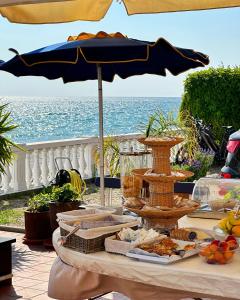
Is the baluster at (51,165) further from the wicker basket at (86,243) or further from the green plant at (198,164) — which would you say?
the wicker basket at (86,243)

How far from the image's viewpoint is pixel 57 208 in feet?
21.1

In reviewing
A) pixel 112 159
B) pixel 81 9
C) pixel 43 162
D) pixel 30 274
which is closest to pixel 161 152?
pixel 81 9

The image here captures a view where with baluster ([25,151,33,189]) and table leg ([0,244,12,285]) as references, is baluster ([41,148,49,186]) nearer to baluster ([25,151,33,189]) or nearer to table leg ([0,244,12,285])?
baluster ([25,151,33,189])

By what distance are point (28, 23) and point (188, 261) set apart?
2509 millimetres

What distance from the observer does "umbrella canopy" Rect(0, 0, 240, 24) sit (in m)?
4.35

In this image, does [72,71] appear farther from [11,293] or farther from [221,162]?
[221,162]

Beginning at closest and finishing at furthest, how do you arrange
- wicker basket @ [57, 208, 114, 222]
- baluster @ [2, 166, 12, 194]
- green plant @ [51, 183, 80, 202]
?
wicker basket @ [57, 208, 114, 222], green plant @ [51, 183, 80, 202], baluster @ [2, 166, 12, 194]

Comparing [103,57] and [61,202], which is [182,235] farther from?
[61,202]

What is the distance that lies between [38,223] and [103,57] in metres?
2.76

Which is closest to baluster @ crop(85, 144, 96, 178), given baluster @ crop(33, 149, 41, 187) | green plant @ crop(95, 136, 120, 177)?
baluster @ crop(33, 149, 41, 187)

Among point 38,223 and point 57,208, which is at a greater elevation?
point 57,208

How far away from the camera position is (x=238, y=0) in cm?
411

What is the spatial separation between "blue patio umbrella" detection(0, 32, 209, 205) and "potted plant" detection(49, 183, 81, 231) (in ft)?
3.47

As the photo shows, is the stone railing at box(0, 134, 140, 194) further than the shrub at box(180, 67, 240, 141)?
No
